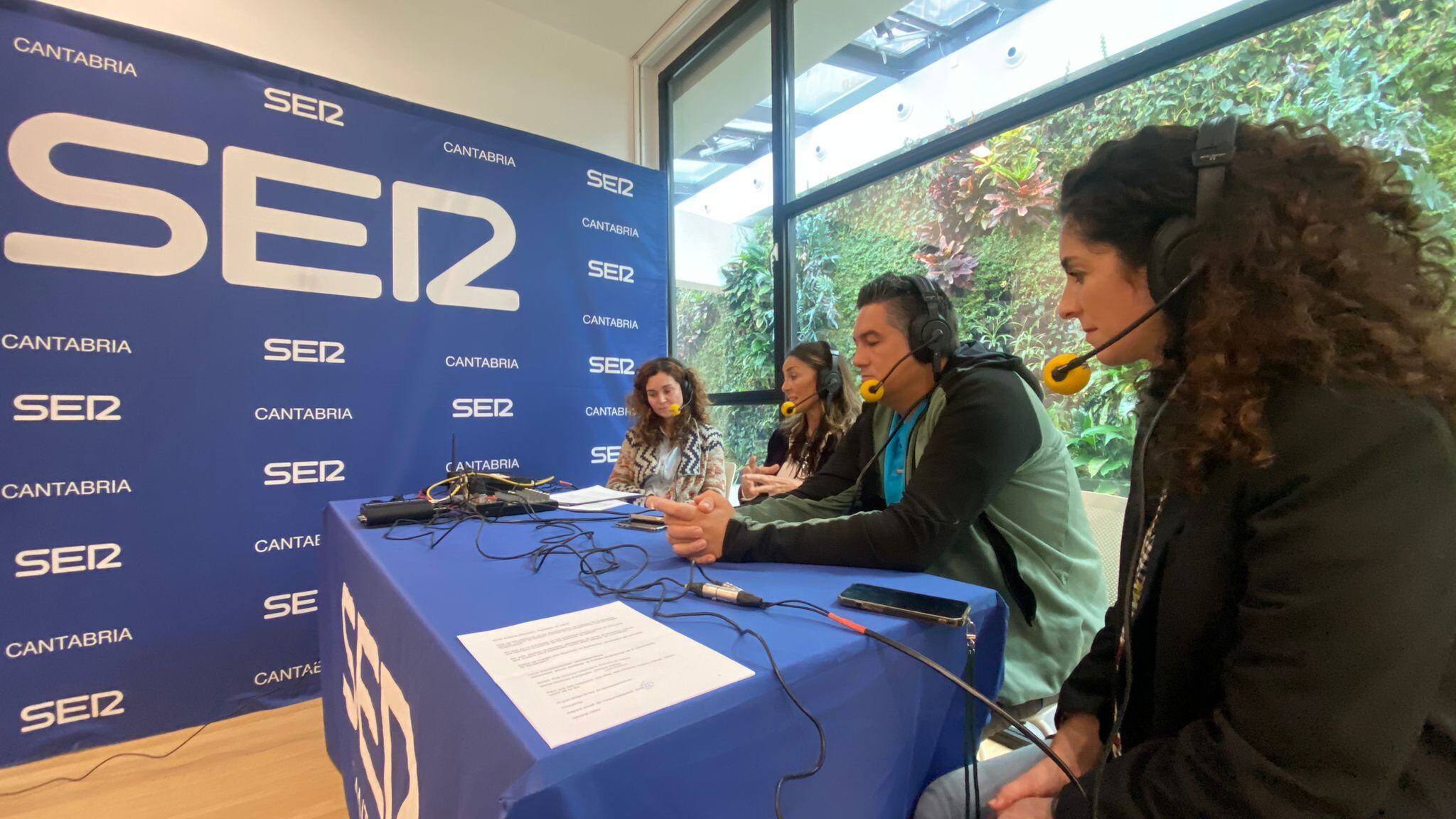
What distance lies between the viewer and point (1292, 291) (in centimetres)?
54

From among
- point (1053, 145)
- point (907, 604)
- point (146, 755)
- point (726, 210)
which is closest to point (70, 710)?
point (146, 755)

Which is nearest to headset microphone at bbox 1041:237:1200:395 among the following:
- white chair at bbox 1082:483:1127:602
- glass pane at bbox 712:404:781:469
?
white chair at bbox 1082:483:1127:602

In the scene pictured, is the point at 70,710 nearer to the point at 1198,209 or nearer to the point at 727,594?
the point at 727,594

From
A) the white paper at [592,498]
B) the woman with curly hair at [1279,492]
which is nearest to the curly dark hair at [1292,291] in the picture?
the woman with curly hair at [1279,492]

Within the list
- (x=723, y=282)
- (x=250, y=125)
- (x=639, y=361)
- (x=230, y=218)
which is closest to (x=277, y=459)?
(x=230, y=218)

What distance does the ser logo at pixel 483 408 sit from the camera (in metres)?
2.43

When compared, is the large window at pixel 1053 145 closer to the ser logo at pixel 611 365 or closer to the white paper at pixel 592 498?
the ser logo at pixel 611 365

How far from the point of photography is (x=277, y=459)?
202 cm

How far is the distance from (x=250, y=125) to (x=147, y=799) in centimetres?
207

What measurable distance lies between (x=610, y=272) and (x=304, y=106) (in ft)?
4.32

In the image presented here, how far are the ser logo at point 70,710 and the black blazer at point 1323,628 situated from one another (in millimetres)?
2572

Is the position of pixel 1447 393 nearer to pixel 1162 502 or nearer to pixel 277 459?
pixel 1162 502

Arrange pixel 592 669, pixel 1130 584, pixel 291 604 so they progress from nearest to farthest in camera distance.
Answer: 1. pixel 592 669
2. pixel 1130 584
3. pixel 291 604

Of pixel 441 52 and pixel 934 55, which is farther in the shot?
pixel 441 52
